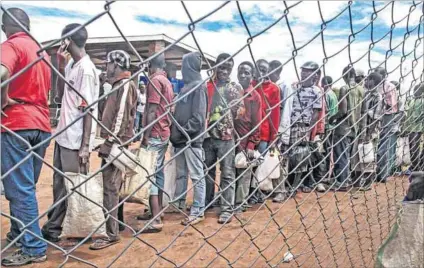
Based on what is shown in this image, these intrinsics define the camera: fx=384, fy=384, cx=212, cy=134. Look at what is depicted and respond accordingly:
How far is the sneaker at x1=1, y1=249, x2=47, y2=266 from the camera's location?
2.89 m

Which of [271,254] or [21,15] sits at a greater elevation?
[21,15]

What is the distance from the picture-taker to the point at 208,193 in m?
4.67

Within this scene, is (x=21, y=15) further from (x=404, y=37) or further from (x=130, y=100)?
(x=404, y=37)

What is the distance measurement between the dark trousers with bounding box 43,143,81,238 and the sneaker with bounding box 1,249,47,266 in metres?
0.25

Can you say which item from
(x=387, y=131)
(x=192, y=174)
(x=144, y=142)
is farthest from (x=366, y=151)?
(x=144, y=142)

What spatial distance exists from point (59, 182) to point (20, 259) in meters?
0.70

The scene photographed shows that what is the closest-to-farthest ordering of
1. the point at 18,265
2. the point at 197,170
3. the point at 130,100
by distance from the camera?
the point at 18,265 < the point at 130,100 < the point at 197,170

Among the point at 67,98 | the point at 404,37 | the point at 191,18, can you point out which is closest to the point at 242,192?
the point at 67,98

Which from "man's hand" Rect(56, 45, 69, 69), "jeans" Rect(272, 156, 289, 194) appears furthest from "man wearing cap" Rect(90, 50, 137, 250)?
"jeans" Rect(272, 156, 289, 194)

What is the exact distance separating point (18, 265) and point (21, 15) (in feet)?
5.98

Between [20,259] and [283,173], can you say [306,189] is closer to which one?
[283,173]

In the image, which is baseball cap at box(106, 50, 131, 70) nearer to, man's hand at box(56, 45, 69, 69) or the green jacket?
man's hand at box(56, 45, 69, 69)

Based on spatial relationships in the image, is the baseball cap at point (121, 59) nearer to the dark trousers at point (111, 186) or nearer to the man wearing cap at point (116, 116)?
the man wearing cap at point (116, 116)

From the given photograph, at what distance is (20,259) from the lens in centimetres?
291
